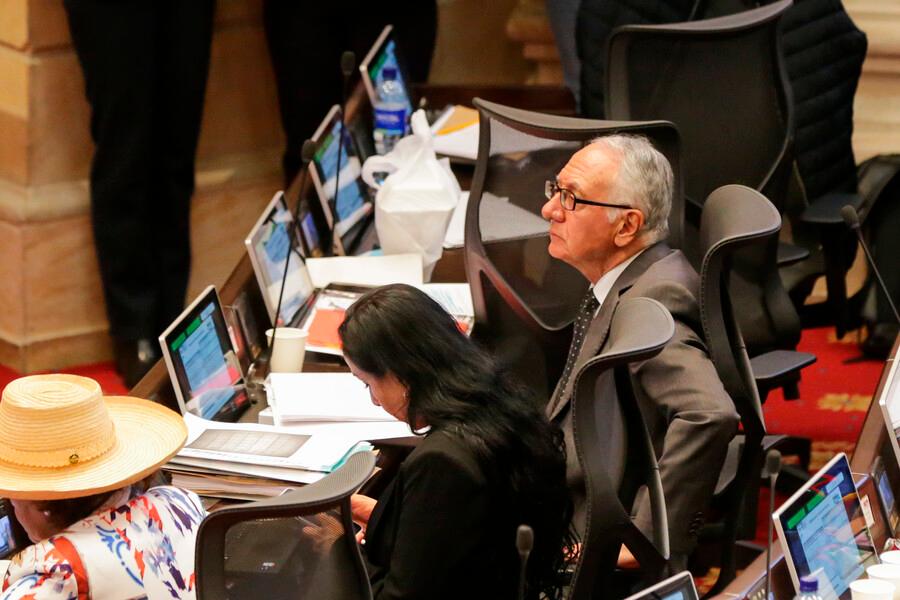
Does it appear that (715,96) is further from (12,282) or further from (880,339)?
(12,282)

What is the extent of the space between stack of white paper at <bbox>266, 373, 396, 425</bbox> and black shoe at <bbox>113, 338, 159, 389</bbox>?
1.65 metres

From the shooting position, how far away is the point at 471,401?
2.28 meters

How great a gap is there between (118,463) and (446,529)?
0.48 m

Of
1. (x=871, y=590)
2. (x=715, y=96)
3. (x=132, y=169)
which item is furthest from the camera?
(x=132, y=169)

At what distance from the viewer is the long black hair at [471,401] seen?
A: 224 cm

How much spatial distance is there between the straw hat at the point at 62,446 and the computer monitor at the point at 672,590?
0.78 m

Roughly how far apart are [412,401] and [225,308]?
0.81m

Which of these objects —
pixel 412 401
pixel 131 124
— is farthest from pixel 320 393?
pixel 131 124

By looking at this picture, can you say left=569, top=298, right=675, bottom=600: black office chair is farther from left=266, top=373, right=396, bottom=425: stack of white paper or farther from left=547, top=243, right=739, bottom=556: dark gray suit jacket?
left=266, top=373, right=396, bottom=425: stack of white paper

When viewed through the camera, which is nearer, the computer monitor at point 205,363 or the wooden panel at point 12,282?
the computer monitor at point 205,363

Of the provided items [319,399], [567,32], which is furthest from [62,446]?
[567,32]

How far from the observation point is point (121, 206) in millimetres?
4406

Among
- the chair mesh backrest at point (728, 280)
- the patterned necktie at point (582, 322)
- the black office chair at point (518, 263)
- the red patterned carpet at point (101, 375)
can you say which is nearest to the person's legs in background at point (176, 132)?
the red patterned carpet at point (101, 375)

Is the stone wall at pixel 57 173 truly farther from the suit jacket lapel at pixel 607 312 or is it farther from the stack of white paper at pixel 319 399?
the suit jacket lapel at pixel 607 312
